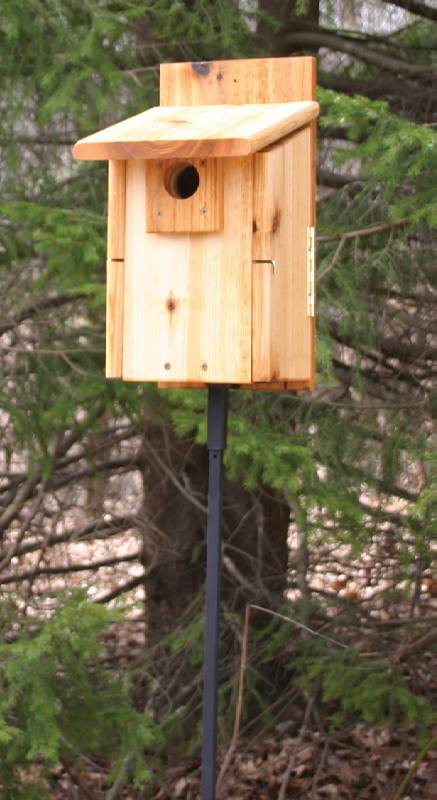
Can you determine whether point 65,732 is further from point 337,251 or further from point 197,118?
point 197,118

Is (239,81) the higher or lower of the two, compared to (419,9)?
lower

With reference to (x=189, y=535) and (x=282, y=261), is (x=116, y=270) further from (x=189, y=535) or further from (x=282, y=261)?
(x=189, y=535)

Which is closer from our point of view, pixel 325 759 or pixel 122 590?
pixel 325 759

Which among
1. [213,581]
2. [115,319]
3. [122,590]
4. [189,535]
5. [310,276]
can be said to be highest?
[310,276]

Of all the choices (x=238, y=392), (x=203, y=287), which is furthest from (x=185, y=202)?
(x=238, y=392)

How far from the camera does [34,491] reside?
213 inches

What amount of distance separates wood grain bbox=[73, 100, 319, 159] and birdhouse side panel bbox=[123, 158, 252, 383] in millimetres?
109

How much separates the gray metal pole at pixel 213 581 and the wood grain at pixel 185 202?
1.25 ft

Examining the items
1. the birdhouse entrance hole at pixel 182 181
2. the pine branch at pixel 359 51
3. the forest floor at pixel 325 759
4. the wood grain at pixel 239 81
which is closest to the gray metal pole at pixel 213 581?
the birdhouse entrance hole at pixel 182 181

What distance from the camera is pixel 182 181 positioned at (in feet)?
9.38

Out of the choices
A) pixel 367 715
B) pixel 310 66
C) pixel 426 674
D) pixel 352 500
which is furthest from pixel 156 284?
pixel 426 674

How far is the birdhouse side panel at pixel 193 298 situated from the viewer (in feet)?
8.79

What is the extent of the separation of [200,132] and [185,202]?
0.20m

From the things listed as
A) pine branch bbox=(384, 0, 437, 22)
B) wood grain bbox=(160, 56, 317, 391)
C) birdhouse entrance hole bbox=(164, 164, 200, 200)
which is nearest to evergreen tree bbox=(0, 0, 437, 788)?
pine branch bbox=(384, 0, 437, 22)
